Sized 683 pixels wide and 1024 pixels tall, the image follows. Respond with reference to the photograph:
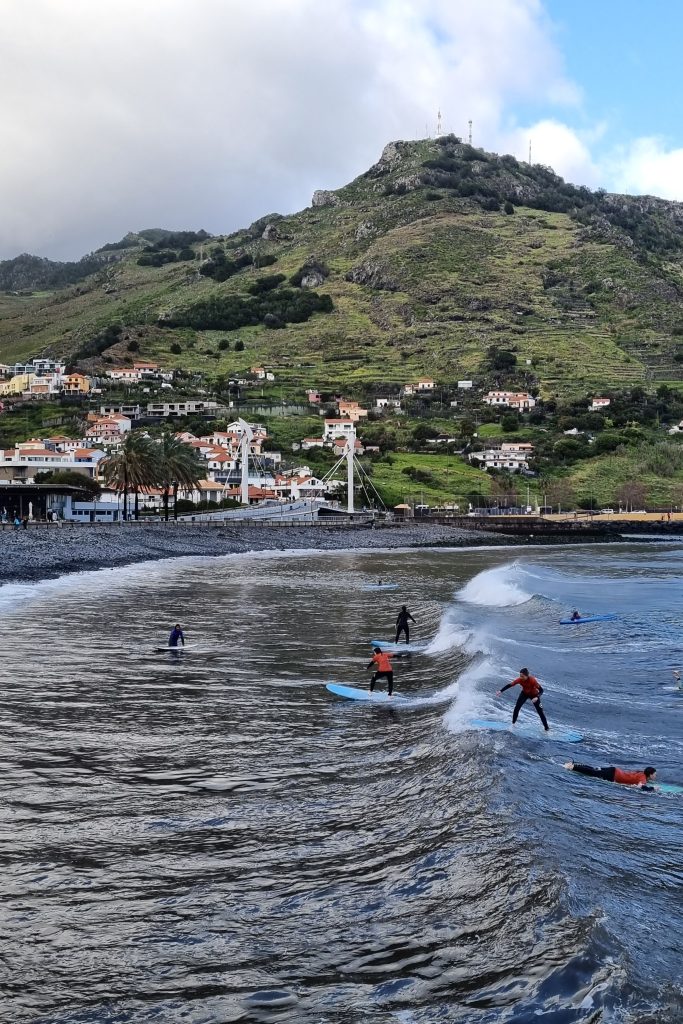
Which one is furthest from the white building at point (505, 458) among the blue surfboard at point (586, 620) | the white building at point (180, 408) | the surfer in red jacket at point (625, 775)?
the surfer in red jacket at point (625, 775)

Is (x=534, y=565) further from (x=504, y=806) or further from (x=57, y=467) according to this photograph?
(x=57, y=467)

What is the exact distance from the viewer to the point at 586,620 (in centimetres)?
3934

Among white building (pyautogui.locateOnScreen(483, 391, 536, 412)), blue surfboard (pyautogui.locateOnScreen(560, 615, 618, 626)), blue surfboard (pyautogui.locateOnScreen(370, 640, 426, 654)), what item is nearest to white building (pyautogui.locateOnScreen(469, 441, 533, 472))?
white building (pyautogui.locateOnScreen(483, 391, 536, 412))

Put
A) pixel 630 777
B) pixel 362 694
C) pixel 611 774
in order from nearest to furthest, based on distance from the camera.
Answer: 1. pixel 630 777
2. pixel 611 774
3. pixel 362 694

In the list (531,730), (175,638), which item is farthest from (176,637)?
(531,730)

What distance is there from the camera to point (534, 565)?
75.0 meters

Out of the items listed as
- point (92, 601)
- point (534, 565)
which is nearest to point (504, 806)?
point (92, 601)

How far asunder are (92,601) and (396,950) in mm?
34977

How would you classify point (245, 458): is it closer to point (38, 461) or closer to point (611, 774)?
point (38, 461)

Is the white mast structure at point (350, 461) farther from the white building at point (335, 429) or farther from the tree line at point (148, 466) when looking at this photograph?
the white building at point (335, 429)

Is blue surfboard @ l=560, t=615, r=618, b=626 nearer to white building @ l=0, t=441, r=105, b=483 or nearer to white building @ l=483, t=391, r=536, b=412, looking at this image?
white building @ l=0, t=441, r=105, b=483

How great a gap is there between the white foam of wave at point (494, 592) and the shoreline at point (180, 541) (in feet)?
77.4

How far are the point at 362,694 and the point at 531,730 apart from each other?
4.52 metres

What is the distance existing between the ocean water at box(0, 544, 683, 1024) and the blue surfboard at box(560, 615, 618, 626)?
9.98 metres
